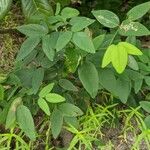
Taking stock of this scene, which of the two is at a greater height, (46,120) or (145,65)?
(145,65)

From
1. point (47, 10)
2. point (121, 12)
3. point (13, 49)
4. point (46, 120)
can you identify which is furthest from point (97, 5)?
point (46, 120)

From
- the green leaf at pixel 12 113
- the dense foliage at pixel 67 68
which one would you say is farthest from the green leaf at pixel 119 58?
the green leaf at pixel 12 113

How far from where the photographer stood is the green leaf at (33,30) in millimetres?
1283

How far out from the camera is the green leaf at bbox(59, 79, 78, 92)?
4.36ft

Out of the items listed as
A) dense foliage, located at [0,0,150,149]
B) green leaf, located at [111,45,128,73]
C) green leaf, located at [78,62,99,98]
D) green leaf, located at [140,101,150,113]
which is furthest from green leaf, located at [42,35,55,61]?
green leaf, located at [140,101,150,113]

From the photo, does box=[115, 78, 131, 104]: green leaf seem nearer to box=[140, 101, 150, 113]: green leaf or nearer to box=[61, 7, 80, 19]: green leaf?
box=[140, 101, 150, 113]: green leaf

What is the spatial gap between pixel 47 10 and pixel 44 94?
0.34 m

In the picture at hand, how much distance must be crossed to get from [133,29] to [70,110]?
31 cm

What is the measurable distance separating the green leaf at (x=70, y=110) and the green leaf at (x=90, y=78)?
8 cm

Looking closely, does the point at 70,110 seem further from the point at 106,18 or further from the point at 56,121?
the point at 106,18

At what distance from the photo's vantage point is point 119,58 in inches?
43.9

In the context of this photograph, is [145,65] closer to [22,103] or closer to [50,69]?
[50,69]

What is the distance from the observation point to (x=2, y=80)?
4.65 ft

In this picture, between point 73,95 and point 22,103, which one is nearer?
point 22,103
